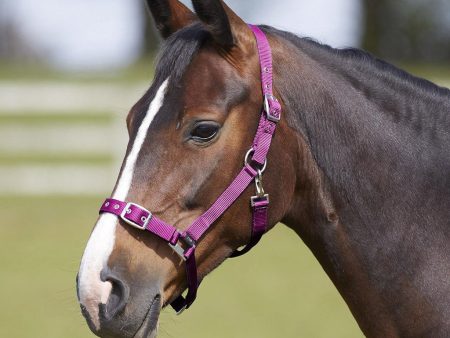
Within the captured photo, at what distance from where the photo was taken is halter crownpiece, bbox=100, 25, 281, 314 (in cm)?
308

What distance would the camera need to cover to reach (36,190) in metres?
14.2

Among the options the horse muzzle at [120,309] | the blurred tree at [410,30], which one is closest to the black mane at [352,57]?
the horse muzzle at [120,309]

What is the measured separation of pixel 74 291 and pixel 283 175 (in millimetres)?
4071

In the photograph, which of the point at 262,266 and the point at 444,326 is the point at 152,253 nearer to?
the point at 444,326

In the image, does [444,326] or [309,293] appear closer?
[444,326]

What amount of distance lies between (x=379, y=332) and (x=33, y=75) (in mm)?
14332

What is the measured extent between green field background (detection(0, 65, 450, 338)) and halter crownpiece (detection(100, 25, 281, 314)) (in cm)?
39

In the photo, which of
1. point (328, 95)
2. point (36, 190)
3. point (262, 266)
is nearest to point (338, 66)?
point (328, 95)

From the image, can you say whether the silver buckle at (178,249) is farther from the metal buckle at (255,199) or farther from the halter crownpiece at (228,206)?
the metal buckle at (255,199)

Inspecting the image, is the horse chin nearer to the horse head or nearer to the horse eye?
the horse head

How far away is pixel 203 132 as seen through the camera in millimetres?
3146

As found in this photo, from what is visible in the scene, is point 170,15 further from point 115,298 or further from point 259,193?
point 115,298

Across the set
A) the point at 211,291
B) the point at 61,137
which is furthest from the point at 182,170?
the point at 61,137

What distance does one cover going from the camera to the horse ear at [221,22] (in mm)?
3197
